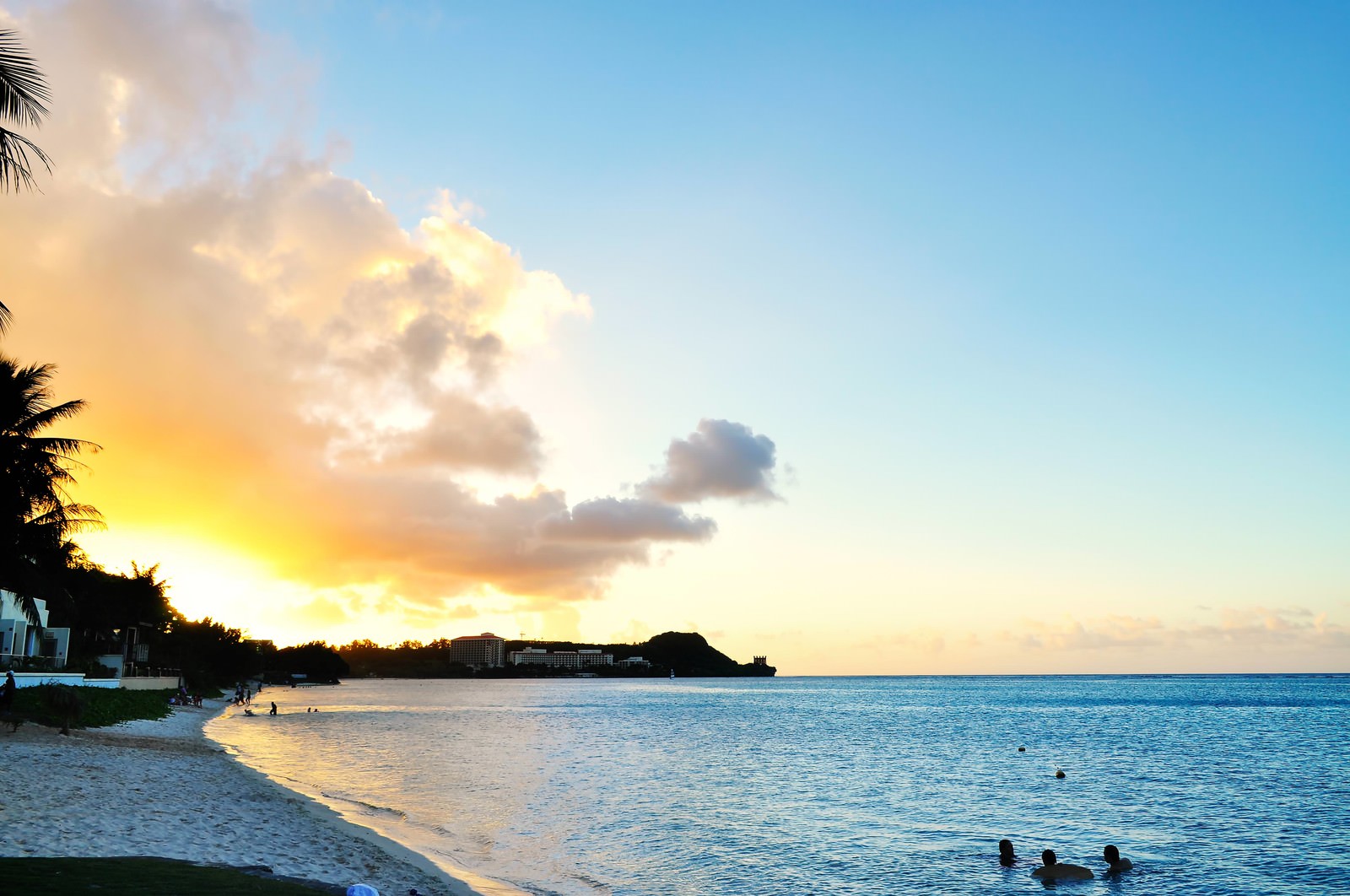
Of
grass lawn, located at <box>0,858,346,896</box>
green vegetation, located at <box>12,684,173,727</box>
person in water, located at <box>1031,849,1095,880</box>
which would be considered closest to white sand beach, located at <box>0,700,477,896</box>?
grass lawn, located at <box>0,858,346,896</box>

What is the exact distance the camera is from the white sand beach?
18.4 meters

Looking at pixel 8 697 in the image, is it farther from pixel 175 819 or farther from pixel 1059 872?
pixel 1059 872

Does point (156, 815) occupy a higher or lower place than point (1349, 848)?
higher

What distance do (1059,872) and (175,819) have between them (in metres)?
24.1

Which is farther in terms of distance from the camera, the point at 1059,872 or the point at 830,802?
the point at 830,802

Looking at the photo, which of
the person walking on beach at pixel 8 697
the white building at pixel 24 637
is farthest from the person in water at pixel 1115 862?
the white building at pixel 24 637

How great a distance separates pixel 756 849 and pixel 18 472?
35321mm

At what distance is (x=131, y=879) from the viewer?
1359 cm

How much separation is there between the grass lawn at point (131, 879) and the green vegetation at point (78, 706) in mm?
31669

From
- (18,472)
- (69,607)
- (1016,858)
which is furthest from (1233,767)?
(69,607)

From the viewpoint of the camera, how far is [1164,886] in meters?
24.5

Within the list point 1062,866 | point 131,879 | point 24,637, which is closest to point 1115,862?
point 1062,866

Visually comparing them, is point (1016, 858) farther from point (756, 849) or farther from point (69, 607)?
point (69, 607)

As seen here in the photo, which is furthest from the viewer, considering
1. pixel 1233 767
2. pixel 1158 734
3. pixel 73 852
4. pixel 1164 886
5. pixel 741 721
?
pixel 741 721
